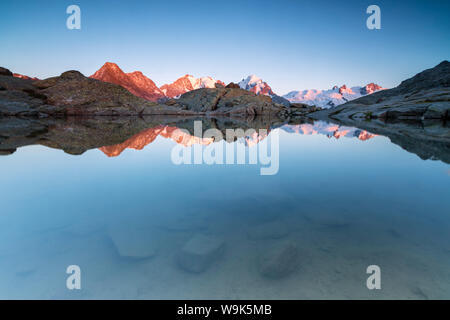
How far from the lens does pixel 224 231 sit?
9.26 feet

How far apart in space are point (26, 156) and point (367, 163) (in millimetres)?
10526

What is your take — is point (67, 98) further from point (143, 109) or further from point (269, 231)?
point (269, 231)

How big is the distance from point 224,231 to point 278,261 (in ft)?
2.77

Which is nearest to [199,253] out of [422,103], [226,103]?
[422,103]

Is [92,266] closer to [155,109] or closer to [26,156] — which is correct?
[26,156]

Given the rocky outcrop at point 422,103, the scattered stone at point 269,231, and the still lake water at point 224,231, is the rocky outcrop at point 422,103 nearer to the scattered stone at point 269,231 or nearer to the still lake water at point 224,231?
the still lake water at point 224,231

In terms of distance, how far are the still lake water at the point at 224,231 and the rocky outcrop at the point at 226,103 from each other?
172 ft

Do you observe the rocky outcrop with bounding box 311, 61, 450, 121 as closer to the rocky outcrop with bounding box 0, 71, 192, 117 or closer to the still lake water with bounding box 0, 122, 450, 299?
the still lake water with bounding box 0, 122, 450, 299

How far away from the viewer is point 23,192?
4059 mm

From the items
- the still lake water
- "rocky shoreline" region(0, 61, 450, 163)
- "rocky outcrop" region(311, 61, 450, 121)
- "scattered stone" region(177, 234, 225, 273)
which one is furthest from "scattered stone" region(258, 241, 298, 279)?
"rocky outcrop" region(311, 61, 450, 121)

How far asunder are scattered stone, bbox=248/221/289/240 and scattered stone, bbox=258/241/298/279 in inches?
11.5

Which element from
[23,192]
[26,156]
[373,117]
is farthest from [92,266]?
[373,117]

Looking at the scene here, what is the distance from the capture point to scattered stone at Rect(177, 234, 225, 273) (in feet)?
7.32

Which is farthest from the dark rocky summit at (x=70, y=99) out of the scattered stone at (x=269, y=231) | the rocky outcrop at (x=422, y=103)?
the scattered stone at (x=269, y=231)
